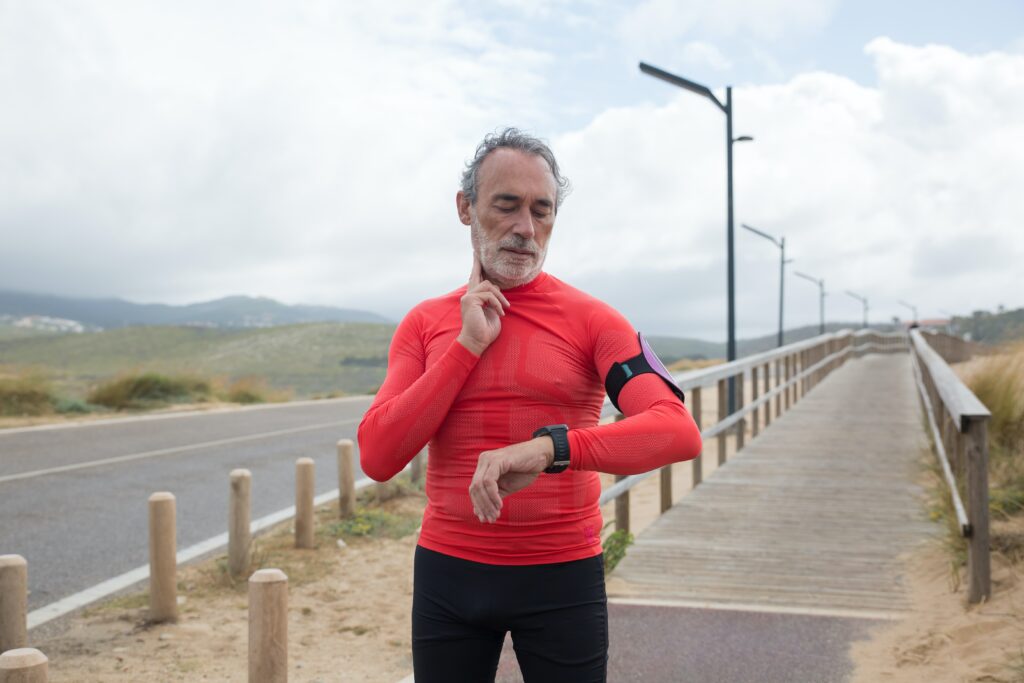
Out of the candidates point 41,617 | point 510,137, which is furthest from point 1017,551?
point 41,617

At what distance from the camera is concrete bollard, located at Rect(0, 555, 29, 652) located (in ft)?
14.6

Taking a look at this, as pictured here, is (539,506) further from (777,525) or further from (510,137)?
(777,525)

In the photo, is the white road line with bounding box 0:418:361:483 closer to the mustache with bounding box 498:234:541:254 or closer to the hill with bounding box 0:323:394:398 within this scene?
the mustache with bounding box 498:234:541:254

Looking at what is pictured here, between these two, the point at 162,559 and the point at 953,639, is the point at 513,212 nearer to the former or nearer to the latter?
the point at 953,639

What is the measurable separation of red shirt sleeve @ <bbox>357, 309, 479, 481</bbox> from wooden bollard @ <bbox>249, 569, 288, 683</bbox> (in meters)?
1.58

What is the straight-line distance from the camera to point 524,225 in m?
2.14

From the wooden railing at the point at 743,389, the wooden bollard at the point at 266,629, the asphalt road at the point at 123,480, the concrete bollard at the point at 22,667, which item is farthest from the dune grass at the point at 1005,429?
the asphalt road at the point at 123,480

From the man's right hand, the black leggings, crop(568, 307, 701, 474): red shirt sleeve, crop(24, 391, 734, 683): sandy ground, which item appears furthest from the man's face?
crop(24, 391, 734, 683): sandy ground

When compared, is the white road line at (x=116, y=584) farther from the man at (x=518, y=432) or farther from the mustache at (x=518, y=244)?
the mustache at (x=518, y=244)

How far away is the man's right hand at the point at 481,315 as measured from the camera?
2.01 m

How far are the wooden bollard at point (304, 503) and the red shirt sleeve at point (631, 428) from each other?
5619 millimetres

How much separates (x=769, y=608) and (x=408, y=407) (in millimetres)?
3932

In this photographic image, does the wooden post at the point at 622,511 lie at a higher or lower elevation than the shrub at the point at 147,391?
lower

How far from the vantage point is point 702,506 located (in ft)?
26.5
